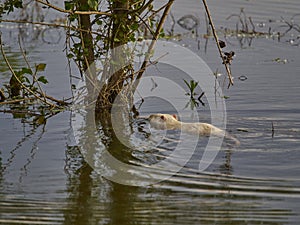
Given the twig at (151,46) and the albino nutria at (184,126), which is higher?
the twig at (151,46)

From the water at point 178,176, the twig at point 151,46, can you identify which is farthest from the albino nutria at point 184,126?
the twig at point 151,46

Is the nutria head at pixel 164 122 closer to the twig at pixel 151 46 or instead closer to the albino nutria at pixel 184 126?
the albino nutria at pixel 184 126

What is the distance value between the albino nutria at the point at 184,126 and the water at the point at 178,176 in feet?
0.43

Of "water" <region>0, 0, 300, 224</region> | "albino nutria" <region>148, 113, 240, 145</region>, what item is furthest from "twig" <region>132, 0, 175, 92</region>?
"albino nutria" <region>148, 113, 240, 145</region>

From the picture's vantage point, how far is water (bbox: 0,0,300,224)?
4816 millimetres

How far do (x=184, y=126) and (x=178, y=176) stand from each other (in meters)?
1.46

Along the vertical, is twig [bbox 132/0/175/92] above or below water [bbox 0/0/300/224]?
above

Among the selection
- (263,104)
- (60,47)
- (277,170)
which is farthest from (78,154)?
(60,47)

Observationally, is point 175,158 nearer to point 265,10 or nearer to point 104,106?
point 104,106

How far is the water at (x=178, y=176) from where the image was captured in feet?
15.8

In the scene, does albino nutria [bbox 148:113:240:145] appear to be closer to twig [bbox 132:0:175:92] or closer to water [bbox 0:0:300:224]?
water [bbox 0:0:300:224]

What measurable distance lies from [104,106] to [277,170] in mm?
2820

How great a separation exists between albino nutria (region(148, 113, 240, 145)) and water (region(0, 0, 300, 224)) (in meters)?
0.13

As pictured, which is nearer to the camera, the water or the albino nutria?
the water
